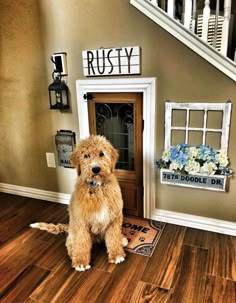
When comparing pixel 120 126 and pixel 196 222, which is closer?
pixel 196 222

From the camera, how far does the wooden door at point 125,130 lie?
2.25m

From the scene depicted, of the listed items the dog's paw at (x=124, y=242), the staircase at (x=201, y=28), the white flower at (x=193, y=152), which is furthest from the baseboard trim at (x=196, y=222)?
the staircase at (x=201, y=28)

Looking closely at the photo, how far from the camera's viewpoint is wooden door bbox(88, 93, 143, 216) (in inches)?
88.7

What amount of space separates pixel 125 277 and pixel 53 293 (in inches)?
19.5

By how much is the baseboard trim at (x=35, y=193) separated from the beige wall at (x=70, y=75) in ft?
0.19

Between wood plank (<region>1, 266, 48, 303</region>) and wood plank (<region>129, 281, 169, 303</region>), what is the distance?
0.68 metres

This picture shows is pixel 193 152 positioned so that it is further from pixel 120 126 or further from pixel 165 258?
pixel 165 258

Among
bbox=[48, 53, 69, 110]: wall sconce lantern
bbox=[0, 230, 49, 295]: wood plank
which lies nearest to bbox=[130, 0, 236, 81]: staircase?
bbox=[48, 53, 69, 110]: wall sconce lantern

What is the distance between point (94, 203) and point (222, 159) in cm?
107

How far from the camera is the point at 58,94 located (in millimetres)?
2414

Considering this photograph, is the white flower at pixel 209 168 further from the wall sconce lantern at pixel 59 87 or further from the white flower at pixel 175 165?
the wall sconce lantern at pixel 59 87

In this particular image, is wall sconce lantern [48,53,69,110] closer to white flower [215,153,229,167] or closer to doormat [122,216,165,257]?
doormat [122,216,165,257]

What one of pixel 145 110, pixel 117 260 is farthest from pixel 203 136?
pixel 117 260

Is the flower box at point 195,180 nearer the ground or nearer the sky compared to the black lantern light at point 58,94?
nearer the ground
